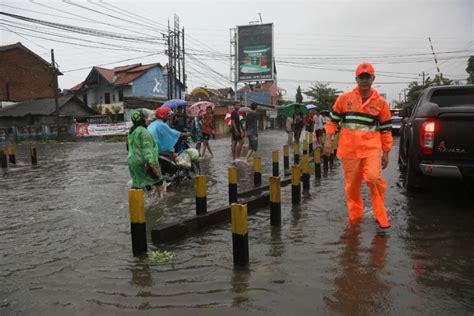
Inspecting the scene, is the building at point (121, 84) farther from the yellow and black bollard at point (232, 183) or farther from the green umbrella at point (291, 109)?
the yellow and black bollard at point (232, 183)

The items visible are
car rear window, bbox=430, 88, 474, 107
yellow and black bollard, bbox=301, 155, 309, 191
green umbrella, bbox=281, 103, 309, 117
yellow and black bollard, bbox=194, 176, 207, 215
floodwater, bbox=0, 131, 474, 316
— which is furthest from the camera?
green umbrella, bbox=281, 103, 309, 117

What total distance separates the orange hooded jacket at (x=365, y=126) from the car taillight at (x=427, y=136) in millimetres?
716

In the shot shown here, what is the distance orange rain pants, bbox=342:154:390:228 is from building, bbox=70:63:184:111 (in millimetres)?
40228

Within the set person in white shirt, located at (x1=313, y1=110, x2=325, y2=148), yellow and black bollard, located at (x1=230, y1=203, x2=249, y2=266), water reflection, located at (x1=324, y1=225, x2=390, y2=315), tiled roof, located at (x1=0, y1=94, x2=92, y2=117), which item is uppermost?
tiled roof, located at (x1=0, y1=94, x2=92, y2=117)

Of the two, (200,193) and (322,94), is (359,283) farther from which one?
(322,94)

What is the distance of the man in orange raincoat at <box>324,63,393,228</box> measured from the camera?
5.05 m

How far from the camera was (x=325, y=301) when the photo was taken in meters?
3.34

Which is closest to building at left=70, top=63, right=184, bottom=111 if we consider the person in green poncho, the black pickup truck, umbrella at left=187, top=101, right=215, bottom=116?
umbrella at left=187, top=101, right=215, bottom=116

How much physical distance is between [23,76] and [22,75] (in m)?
0.14

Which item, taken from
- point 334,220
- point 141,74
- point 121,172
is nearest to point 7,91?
point 141,74

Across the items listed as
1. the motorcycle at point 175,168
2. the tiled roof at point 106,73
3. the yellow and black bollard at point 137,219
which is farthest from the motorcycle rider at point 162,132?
the tiled roof at point 106,73

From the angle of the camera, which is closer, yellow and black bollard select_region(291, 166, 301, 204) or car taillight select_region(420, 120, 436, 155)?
car taillight select_region(420, 120, 436, 155)

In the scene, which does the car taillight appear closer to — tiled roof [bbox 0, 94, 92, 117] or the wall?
tiled roof [bbox 0, 94, 92, 117]

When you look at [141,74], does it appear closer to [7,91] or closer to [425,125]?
[7,91]
